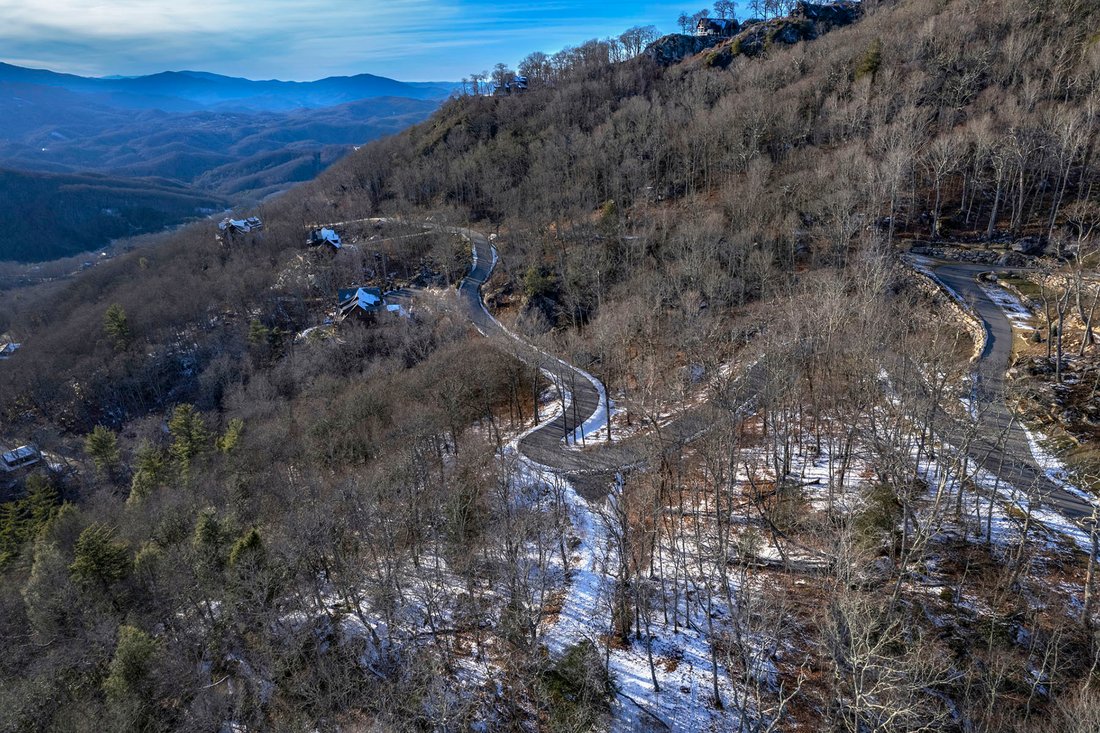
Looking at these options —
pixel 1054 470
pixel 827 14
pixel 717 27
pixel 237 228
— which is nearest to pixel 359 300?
pixel 237 228

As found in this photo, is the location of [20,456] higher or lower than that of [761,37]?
lower

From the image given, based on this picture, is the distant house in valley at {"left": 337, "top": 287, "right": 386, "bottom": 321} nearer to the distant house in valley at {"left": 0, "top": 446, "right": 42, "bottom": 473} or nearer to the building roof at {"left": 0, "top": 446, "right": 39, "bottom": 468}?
the distant house in valley at {"left": 0, "top": 446, "right": 42, "bottom": 473}

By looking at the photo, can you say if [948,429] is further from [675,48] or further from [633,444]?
[675,48]

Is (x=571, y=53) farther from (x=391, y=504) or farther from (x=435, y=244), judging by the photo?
(x=391, y=504)

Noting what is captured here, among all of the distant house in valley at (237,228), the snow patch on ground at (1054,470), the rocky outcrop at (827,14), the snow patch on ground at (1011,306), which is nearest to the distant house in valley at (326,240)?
the distant house in valley at (237,228)

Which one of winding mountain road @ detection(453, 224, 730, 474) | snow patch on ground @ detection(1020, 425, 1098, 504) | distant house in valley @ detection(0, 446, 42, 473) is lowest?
distant house in valley @ detection(0, 446, 42, 473)

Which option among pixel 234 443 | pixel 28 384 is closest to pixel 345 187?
pixel 28 384

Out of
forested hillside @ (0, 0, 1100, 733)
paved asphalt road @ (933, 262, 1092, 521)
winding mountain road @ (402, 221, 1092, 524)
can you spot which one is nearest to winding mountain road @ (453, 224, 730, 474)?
winding mountain road @ (402, 221, 1092, 524)

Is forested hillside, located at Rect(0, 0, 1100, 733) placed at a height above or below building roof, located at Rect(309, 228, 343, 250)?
below
